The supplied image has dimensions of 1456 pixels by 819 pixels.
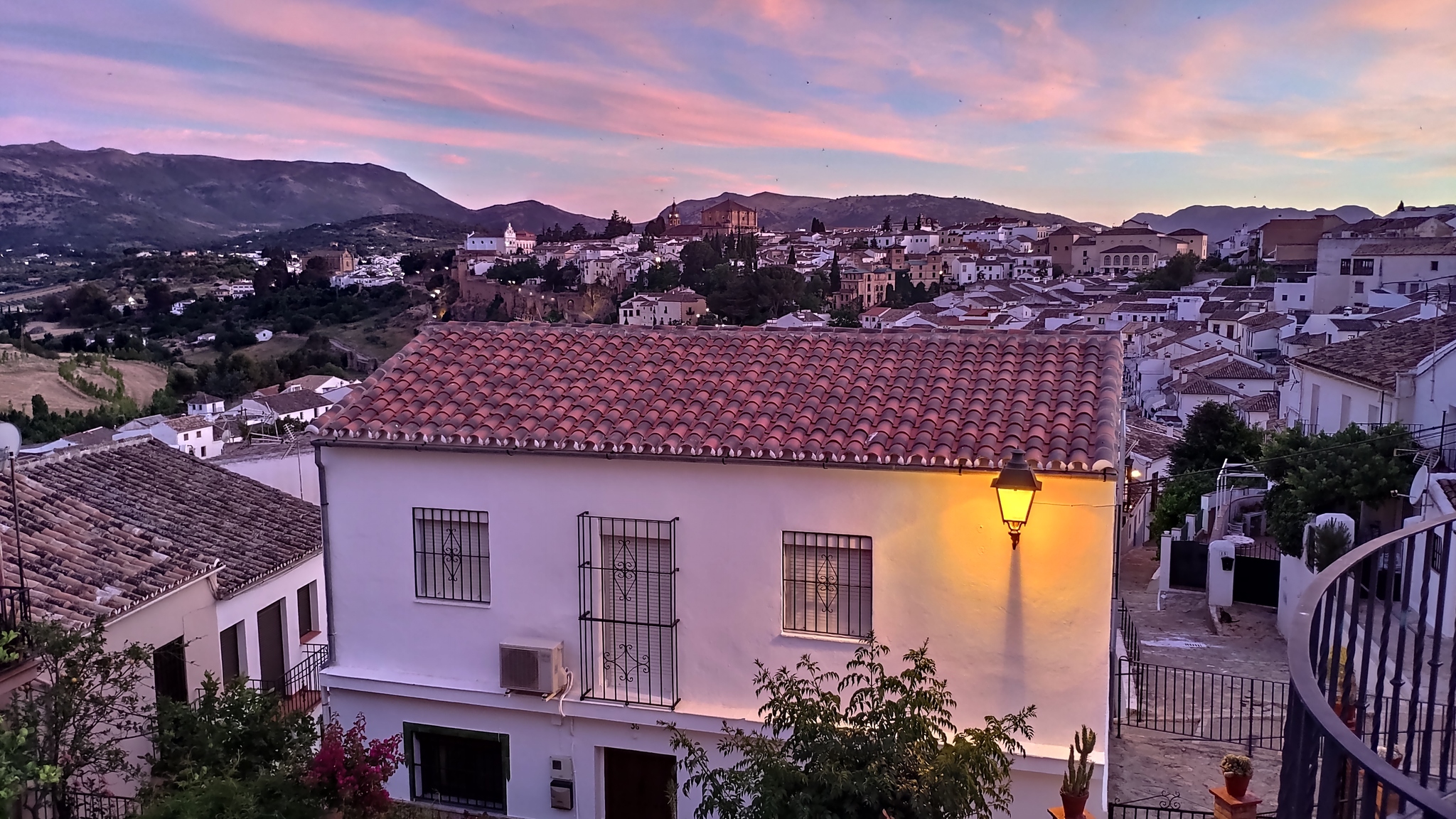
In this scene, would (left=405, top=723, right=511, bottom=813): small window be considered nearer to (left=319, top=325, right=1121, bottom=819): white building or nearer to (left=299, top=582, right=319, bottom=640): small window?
(left=319, top=325, right=1121, bottom=819): white building

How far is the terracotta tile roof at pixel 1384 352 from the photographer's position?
2206cm

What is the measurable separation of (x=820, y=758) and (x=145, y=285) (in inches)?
4768

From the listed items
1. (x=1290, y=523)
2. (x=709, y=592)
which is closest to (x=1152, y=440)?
(x=1290, y=523)

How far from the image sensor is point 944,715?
6.99m

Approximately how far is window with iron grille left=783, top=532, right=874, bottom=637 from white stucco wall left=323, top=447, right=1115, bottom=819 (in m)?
0.11

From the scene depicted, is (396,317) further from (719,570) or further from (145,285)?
(719,570)

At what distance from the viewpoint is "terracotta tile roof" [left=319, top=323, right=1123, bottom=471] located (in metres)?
8.45

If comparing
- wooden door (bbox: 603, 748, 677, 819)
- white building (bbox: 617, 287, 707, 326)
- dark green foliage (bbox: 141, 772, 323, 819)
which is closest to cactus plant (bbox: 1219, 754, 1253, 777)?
wooden door (bbox: 603, 748, 677, 819)

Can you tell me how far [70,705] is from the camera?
7.96m

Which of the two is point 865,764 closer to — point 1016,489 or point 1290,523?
point 1016,489

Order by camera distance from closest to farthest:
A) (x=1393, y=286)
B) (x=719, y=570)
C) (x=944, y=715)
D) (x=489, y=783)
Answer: (x=944, y=715)
(x=719, y=570)
(x=489, y=783)
(x=1393, y=286)

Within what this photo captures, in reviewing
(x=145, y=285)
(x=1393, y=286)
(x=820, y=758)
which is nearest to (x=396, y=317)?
(x=145, y=285)

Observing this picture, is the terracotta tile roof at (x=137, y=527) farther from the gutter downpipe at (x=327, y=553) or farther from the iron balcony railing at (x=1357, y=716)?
the iron balcony railing at (x=1357, y=716)

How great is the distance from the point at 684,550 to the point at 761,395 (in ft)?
5.60
